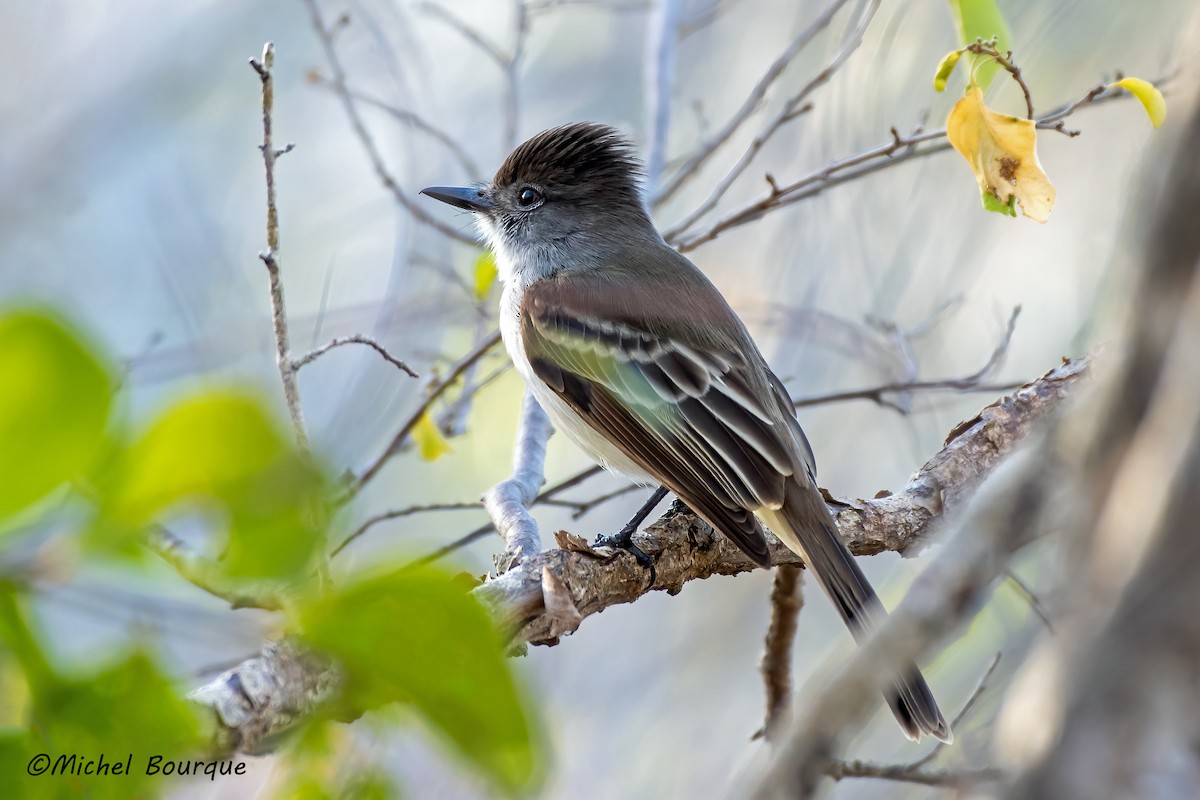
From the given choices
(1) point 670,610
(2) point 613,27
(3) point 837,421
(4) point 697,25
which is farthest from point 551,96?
(1) point 670,610

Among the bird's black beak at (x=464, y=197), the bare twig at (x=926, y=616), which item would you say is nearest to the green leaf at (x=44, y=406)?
the bare twig at (x=926, y=616)

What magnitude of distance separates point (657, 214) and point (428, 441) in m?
3.28

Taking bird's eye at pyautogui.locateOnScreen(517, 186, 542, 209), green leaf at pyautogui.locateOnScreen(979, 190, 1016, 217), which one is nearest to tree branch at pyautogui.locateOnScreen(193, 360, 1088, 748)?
green leaf at pyautogui.locateOnScreen(979, 190, 1016, 217)

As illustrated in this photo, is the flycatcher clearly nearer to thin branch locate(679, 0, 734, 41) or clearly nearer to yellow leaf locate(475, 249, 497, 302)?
yellow leaf locate(475, 249, 497, 302)

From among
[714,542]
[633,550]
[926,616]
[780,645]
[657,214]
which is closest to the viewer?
[926,616]

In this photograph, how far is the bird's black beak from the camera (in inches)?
174

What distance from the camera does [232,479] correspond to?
775 mm

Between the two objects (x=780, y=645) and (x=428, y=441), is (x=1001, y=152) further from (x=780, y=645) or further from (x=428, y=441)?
(x=428, y=441)

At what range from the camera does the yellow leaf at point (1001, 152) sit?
2596mm

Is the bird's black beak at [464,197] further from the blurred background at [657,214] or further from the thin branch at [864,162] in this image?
the thin branch at [864,162]

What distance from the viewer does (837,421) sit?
6410 mm

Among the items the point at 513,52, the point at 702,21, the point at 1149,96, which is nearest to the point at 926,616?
the point at 1149,96

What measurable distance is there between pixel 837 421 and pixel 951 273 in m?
1.20

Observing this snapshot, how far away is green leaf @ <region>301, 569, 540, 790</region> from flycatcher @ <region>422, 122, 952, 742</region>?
6.58ft
